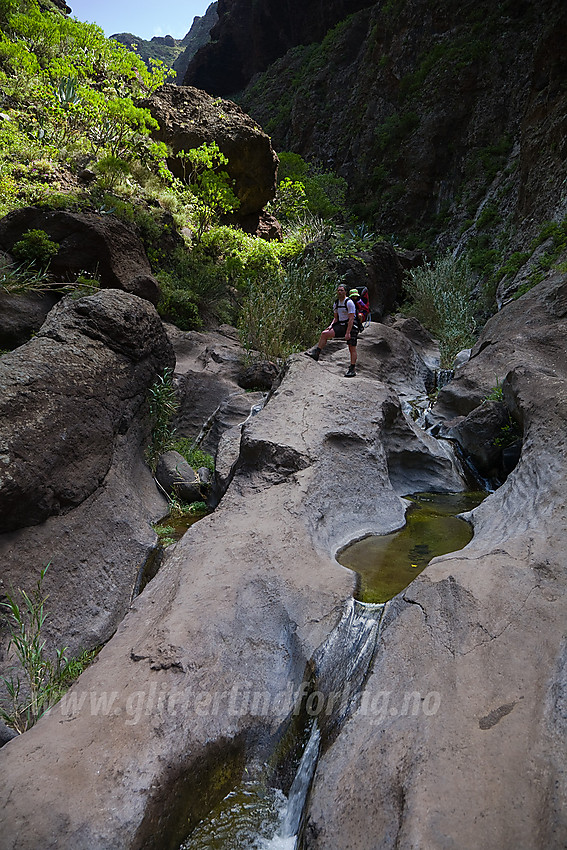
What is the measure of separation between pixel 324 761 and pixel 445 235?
19.0m

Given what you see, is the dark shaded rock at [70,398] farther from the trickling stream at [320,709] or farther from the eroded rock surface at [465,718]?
the eroded rock surface at [465,718]

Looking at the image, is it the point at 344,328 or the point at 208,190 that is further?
the point at 208,190

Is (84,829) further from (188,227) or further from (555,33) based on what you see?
(555,33)

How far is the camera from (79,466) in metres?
4.64

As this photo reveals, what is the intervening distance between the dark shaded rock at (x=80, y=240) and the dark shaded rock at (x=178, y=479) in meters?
3.58

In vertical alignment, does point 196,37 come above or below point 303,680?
above

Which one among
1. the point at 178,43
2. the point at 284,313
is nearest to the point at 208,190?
the point at 284,313

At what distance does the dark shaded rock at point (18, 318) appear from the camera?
603 centimetres

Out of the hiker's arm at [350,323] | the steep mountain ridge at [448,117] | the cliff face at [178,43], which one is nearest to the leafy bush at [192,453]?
the hiker's arm at [350,323]

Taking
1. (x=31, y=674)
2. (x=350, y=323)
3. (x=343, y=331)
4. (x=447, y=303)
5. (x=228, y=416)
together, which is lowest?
(x=228, y=416)

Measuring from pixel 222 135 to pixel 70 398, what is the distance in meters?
12.3

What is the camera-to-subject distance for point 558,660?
7.06ft

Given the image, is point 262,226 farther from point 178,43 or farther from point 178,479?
point 178,43

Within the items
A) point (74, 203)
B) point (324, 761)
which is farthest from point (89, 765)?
point (74, 203)
